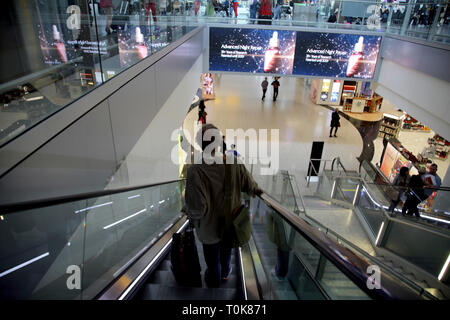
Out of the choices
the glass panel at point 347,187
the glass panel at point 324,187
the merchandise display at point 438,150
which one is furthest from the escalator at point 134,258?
the merchandise display at point 438,150

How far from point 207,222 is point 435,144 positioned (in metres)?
13.9

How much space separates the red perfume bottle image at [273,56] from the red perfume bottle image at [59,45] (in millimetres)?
9161

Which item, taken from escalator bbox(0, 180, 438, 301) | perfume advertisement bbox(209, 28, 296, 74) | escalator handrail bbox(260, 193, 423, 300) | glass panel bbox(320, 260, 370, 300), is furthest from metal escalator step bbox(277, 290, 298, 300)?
perfume advertisement bbox(209, 28, 296, 74)

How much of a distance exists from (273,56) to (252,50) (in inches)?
31.3

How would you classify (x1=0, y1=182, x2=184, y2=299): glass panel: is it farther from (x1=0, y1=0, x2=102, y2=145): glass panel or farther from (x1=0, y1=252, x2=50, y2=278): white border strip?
(x1=0, y1=0, x2=102, y2=145): glass panel

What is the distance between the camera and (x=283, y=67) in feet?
35.3

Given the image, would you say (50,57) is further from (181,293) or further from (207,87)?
(207,87)

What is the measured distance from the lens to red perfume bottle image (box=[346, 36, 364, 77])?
10258mm

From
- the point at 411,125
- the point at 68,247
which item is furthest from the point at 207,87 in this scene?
the point at 68,247

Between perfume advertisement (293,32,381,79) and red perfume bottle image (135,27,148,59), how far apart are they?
7.61 metres

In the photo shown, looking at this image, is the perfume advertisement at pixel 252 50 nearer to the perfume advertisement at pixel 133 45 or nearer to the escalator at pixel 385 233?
the escalator at pixel 385 233

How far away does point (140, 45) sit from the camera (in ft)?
13.8
